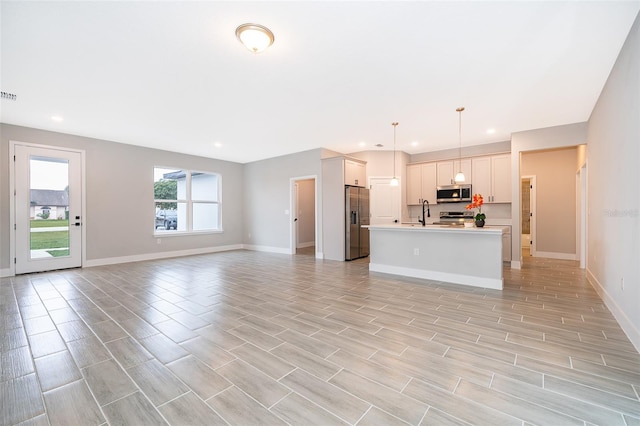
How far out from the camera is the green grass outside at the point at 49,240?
519cm

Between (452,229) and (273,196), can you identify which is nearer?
(452,229)

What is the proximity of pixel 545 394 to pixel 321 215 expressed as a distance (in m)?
5.54

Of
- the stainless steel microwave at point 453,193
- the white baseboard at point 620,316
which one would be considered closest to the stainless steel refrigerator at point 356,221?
the stainless steel microwave at point 453,193

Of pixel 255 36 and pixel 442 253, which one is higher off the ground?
pixel 255 36

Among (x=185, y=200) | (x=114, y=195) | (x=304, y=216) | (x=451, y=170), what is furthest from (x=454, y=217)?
(x=114, y=195)

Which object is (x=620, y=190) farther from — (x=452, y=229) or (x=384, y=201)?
(x=384, y=201)

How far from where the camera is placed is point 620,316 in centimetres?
272

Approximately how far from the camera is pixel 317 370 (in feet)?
6.47

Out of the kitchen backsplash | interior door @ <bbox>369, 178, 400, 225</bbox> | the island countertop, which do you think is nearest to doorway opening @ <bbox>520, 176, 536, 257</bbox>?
the kitchen backsplash

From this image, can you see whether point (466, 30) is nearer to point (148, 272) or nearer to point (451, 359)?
point (451, 359)

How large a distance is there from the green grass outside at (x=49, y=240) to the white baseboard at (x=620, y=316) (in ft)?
27.8

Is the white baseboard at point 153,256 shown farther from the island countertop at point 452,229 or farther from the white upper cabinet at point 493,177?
the white upper cabinet at point 493,177

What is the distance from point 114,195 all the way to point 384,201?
648 centimetres

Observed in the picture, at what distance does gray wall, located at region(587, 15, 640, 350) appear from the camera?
2.34 meters
